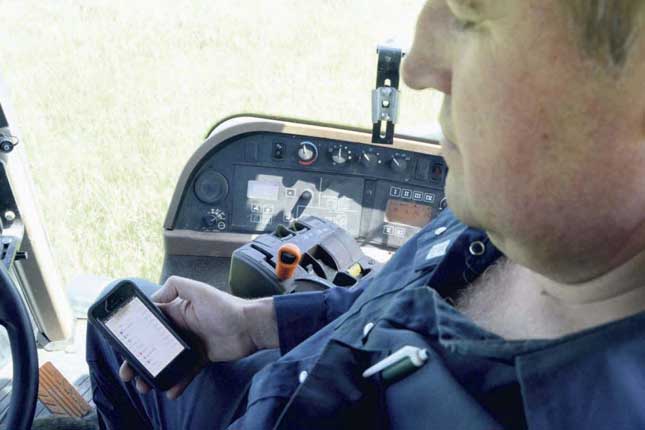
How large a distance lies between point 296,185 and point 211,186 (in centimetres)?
26

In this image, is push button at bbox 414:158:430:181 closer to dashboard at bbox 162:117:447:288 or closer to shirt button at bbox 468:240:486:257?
dashboard at bbox 162:117:447:288

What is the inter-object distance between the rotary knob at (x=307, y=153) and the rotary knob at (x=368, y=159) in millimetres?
137

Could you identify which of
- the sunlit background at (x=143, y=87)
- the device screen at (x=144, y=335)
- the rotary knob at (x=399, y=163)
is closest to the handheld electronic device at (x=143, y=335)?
the device screen at (x=144, y=335)

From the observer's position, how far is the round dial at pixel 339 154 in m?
2.04

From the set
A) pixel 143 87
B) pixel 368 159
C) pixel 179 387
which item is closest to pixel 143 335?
pixel 179 387

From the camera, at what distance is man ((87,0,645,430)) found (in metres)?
0.61

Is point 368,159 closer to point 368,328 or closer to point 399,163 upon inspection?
point 399,163

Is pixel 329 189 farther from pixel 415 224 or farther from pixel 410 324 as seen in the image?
pixel 410 324

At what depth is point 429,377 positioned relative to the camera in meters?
0.83

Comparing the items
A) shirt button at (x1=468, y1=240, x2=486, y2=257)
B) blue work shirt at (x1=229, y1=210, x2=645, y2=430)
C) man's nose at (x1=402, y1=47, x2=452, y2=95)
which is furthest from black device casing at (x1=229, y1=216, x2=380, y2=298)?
man's nose at (x1=402, y1=47, x2=452, y2=95)

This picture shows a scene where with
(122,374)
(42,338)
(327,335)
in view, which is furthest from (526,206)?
(42,338)

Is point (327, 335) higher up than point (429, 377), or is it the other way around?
point (429, 377)

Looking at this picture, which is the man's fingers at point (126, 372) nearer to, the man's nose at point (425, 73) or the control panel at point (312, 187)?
the man's nose at point (425, 73)

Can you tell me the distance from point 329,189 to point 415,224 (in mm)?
278
